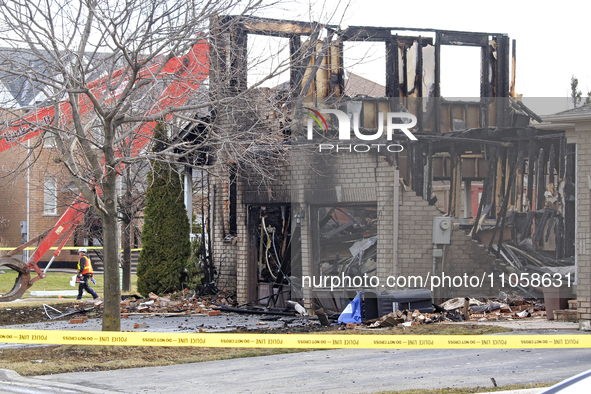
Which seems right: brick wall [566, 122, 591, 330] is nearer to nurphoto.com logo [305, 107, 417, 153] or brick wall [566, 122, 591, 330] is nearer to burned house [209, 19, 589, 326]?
burned house [209, 19, 589, 326]

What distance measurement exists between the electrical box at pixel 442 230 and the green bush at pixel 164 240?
23.3ft

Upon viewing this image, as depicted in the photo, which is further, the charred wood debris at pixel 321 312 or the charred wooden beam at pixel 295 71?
the charred wood debris at pixel 321 312

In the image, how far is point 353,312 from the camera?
11.9 m

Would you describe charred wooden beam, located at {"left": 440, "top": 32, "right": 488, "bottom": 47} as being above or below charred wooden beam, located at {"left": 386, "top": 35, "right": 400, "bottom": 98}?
above

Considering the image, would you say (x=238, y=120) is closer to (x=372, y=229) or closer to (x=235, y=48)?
(x=235, y=48)

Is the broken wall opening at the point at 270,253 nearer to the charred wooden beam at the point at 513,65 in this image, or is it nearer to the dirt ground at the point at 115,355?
the dirt ground at the point at 115,355

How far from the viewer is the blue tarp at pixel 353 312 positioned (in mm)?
11844

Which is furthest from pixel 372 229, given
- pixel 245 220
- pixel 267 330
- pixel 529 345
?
pixel 529 345

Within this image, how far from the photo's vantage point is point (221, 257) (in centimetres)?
1652

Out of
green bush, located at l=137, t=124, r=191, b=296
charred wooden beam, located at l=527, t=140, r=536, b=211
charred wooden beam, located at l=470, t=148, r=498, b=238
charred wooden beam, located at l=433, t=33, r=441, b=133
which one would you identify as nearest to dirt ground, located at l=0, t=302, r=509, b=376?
charred wooden beam, located at l=470, t=148, r=498, b=238

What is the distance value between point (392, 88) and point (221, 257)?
6521 mm

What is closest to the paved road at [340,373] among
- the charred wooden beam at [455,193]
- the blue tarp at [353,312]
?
the blue tarp at [353,312]

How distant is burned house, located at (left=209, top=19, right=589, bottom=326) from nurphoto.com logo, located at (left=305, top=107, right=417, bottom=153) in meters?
0.02

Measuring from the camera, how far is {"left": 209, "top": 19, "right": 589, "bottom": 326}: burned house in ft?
37.9
